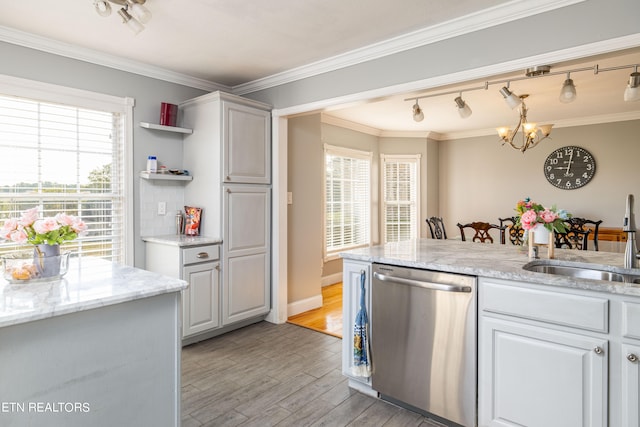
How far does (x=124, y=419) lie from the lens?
5.10 feet

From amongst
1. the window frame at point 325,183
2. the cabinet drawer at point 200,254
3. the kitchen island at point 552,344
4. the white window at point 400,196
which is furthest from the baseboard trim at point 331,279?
the kitchen island at point 552,344

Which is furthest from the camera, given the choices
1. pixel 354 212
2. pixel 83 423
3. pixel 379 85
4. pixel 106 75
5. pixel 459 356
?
pixel 354 212

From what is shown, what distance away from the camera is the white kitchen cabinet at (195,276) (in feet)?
10.7

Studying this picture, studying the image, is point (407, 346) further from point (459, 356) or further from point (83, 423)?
point (83, 423)

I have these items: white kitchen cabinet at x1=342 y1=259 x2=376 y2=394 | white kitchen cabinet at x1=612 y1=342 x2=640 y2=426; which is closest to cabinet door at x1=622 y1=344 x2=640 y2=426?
white kitchen cabinet at x1=612 y1=342 x2=640 y2=426

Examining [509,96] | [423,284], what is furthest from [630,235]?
[509,96]

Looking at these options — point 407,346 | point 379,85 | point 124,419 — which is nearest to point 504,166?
point 379,85

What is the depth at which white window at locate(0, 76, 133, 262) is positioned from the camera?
113 inches

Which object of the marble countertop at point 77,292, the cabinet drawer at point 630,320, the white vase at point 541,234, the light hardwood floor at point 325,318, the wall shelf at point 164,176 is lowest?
the light hardwood floor at point 325,318

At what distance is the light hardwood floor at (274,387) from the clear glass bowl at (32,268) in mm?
1141

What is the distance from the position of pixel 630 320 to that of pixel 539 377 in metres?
0.48

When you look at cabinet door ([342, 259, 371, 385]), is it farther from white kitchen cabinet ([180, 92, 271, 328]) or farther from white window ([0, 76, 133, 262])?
white window ([0, 76, 133, 262])

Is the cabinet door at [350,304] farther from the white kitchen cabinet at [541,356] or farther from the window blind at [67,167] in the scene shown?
the window blind at [67,167]

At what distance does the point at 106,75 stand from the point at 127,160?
74cm
